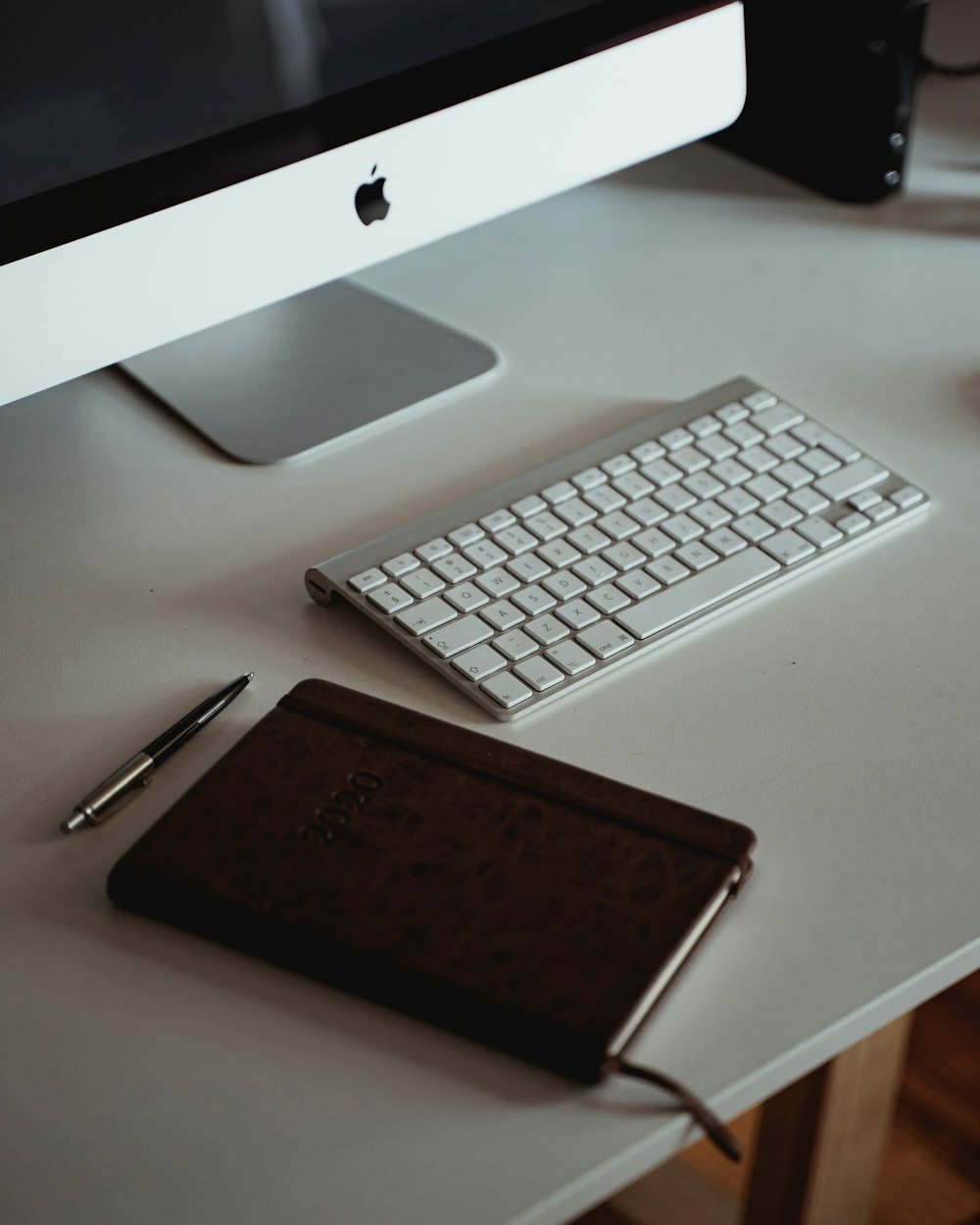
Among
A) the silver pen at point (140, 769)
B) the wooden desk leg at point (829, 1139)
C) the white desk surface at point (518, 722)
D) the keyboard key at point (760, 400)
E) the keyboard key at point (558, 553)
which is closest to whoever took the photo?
the white desk surface at point (518, 722)

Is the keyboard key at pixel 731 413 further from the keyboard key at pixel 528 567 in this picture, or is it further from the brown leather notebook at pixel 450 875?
the brown leather notebook at pixel 450 875

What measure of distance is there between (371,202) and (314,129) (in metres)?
0.06

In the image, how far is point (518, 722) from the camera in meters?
0.63

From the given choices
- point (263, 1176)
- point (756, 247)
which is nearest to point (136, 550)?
point (263, 1176)

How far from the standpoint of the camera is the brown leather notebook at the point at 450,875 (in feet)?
1.59

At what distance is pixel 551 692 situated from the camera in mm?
635

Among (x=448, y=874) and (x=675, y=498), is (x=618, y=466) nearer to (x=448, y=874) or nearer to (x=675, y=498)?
(x=675, y=498)

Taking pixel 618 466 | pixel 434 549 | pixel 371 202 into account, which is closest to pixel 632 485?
pixel 618 466

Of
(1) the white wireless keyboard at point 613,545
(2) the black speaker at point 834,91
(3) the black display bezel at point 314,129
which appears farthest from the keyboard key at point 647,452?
(2) the black speaker at point 834,91

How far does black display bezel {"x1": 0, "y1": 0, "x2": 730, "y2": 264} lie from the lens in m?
0.67

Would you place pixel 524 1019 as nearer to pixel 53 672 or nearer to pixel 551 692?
pixel 551 692

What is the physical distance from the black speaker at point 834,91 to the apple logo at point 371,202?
1.36 feet

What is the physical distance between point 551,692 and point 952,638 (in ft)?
0.66

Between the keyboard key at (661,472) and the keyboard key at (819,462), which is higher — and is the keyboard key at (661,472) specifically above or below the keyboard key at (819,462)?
above
